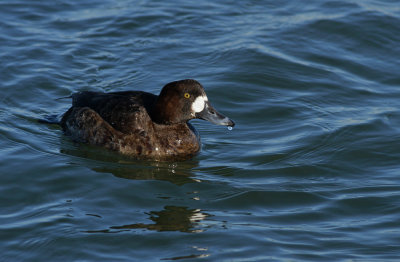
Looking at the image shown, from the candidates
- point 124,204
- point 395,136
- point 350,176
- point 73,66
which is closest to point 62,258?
point 124,204

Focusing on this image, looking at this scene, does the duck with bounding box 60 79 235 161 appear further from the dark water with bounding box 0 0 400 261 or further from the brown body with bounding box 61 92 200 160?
the dark water with bounding box 0 0 400 261

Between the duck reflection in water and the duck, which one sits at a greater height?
the duck

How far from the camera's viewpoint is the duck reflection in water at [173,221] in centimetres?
689

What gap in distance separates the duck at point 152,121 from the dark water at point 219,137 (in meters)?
0.19

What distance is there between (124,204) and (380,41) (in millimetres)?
7230

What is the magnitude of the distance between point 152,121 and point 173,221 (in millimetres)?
2100

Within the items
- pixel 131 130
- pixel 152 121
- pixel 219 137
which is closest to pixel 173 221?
pixel 131 130

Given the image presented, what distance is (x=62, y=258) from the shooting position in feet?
20.8

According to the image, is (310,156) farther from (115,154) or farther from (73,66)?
(73,66)

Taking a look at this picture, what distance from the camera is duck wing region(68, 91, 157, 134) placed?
8.76 meters

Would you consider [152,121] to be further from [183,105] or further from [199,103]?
[199,103]

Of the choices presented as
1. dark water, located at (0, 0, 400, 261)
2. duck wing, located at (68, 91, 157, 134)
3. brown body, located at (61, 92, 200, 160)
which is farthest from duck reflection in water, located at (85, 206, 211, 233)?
duck wing, located at (68, 91, 157, 134)

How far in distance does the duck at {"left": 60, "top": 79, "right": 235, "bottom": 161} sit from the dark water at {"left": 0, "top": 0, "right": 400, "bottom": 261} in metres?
0.19

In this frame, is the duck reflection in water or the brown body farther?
the brown body
